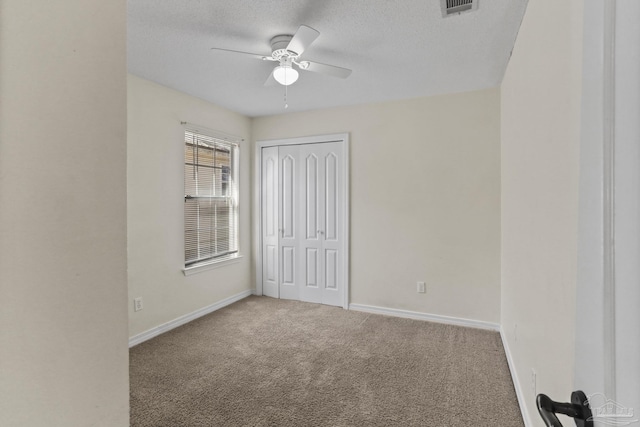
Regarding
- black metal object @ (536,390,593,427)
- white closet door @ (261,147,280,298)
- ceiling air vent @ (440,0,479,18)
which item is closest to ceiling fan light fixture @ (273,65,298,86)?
ceiling air vent @ (440,0,479,18)

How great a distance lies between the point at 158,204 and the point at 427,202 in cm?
299

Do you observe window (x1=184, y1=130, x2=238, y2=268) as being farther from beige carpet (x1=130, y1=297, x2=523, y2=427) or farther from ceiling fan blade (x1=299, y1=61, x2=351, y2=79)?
ceiling fan blade (x1=299, y1=61, x2=351, y2=79)

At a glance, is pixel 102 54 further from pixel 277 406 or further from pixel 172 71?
pixel 172 71

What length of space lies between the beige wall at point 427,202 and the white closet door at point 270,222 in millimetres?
912

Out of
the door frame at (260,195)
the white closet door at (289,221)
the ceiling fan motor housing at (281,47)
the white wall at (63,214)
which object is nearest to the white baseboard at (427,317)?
the door frame at (260,195)

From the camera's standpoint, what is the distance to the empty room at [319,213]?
23.0 inches

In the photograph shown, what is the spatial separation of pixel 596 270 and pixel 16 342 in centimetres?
100

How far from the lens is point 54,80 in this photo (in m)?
Result: 0.66

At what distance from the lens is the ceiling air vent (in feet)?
6.57

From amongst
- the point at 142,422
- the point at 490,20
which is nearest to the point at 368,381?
the point at 142,422

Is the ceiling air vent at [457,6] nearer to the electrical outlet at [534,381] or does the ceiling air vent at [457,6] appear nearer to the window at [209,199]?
the electrical outlet at [534,381]

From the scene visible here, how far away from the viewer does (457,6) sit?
204 cm

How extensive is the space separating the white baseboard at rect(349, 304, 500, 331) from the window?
194cm

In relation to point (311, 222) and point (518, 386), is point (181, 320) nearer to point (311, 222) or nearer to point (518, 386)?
point (311, 222)
